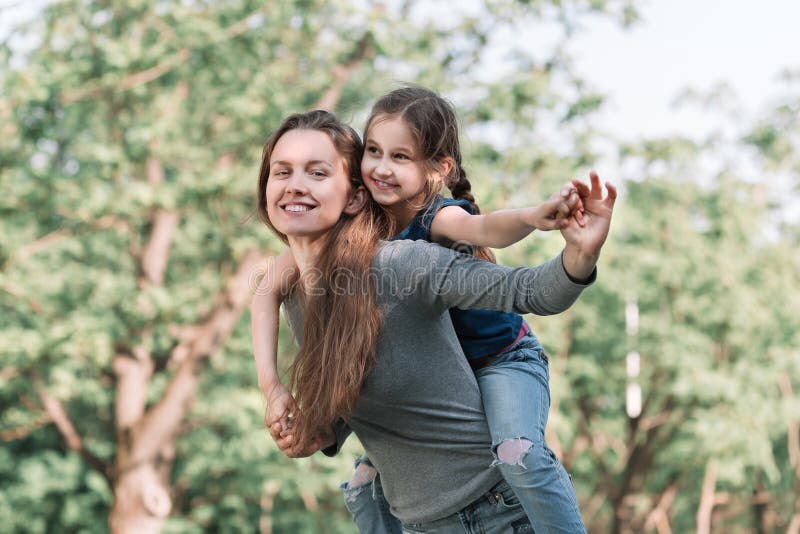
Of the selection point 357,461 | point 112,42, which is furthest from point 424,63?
point 357,461

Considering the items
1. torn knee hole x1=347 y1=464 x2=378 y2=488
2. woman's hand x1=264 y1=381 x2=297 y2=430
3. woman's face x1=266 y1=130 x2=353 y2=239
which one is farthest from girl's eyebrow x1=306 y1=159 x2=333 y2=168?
torn knee hole x1=347 y1=464 x2=378 y2=488

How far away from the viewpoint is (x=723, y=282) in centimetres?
1270

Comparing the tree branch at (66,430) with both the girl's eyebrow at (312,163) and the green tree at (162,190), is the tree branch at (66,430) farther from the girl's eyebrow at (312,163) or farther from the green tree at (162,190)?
the girl's eyebrow at (312,163)

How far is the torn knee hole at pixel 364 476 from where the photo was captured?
229 cm

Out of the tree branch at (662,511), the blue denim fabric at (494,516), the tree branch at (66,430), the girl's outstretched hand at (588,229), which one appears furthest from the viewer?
the tree branch at (662,511)


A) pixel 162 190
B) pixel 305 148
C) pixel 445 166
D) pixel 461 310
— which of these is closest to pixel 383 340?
pixel 461 310

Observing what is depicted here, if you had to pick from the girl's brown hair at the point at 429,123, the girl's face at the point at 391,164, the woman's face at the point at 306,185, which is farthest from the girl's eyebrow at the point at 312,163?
the girl's brown hair at the point at 429,123

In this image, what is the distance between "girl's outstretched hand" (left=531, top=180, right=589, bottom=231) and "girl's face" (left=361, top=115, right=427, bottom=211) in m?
0.52

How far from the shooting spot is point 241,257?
9.95m

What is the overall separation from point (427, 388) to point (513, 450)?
22cm

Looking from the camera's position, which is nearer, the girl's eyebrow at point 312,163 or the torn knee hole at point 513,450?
the torn knee hole at point 513,450

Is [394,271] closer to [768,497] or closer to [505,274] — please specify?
[505,274]

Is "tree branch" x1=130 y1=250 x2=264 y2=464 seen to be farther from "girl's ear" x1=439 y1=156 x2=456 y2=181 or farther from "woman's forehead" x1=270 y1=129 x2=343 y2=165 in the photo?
"woman's forehead" x1=270 y1=129 x2=343 y2=165

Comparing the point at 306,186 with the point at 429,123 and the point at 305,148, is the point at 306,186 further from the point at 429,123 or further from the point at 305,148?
the point at 429,123
